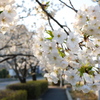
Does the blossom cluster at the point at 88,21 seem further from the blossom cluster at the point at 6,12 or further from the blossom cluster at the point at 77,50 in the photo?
the blossom cluster at the point at 6,12

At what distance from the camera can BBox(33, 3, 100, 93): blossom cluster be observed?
48.2 inches

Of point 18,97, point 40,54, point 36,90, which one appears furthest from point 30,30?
point 40,54

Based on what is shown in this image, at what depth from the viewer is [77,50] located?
1.29 metres

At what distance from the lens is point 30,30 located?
11.9 m

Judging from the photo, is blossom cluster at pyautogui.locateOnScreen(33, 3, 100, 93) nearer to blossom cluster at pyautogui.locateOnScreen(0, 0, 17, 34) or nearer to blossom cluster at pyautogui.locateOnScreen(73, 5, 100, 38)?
blossom cluster at pyautogui.locateOnScreen(73, 5, 100, 38)

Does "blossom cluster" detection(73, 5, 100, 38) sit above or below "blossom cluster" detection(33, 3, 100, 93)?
above

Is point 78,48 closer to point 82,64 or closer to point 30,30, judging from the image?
point 82,64

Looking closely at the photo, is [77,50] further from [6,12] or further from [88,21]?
[6,12]

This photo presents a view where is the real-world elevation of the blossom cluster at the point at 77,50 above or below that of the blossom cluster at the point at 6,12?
below

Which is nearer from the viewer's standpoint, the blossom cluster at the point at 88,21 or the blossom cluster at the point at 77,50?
the blossom cluster at the point at 77,50

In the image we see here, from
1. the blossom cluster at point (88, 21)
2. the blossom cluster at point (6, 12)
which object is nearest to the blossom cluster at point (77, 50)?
the blossom cluster at point (88, 21)

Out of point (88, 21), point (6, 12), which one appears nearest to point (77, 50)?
point (88, 21)

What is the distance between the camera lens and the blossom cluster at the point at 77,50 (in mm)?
1225

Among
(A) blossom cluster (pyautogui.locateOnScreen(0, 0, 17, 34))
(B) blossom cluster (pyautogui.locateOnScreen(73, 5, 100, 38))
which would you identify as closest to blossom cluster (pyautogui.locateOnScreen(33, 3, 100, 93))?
(B) blossom cluster (pyautogui.locateOnScreen(73, 5, 100, 38))
